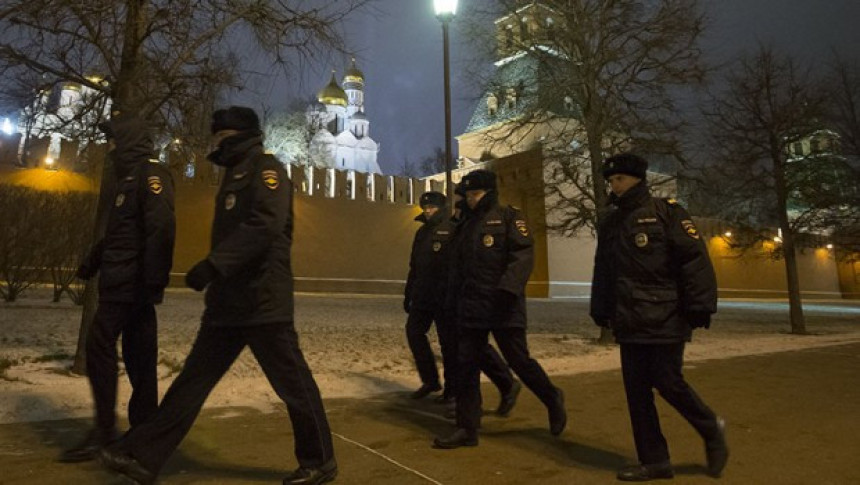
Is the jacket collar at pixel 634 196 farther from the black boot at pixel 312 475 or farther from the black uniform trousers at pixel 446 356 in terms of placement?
the black boot at pixel 312 475

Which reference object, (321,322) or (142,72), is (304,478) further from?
(321,322)

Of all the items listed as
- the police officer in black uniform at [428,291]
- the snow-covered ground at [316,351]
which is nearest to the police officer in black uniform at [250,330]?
the snow-covered ground at [316,351]

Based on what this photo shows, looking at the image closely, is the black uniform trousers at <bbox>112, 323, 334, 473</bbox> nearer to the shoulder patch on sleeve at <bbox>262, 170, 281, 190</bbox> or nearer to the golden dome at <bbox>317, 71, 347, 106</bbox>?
the shoulder patch on sleeve at <bbox>262, 170, 281, 190</bbox>

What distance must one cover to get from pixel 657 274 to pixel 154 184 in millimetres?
3299

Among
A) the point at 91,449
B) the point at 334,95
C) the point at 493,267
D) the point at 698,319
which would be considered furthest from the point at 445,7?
the point at 334,95

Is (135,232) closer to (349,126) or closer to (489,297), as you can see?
(489,297)

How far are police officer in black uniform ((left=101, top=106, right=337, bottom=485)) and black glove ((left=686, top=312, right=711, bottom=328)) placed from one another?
226 cm

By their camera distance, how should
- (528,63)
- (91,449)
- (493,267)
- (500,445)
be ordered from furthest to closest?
(528,63) → (493,267) → (500,445) → (91,449)

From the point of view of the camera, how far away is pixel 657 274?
140 inches

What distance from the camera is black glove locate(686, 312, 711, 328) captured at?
3.41 m

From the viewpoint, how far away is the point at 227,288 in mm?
3160

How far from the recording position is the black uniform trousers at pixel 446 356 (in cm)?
531

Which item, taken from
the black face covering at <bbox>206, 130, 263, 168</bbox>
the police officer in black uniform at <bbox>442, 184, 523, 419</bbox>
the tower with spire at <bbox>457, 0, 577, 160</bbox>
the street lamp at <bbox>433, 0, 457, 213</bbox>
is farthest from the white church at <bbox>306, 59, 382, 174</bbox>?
the black face covering at <bbox>206, 130, 263, 168</bbox>

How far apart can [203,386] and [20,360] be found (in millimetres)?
5377
